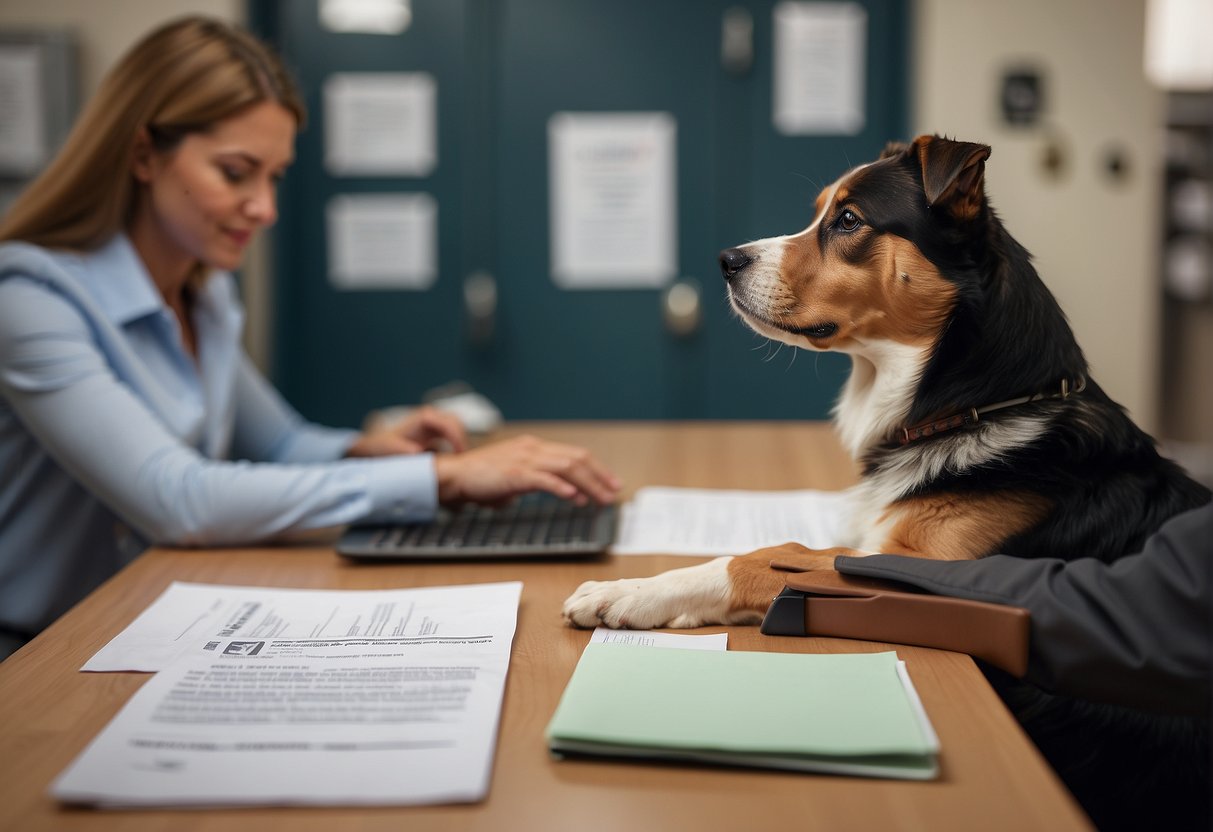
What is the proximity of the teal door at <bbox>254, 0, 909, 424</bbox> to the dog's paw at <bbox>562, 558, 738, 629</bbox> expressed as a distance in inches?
101

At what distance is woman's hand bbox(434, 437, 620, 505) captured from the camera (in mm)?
1414

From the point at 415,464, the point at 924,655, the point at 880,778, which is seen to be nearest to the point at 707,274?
the point at 415,464

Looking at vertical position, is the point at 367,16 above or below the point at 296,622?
above

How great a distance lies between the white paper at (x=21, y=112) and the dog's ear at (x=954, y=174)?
299 centimetres

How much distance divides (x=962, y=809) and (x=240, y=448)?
5.34 feet

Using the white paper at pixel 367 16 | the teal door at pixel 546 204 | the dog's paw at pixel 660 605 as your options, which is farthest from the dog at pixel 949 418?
the white paper at pixel 367 16

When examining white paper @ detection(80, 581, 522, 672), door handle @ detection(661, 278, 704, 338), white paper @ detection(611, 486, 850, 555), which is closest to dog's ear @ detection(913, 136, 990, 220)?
white paper @ detection(611, 486, 850, 555)

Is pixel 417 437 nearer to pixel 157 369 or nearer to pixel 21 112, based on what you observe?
pixel 157 369

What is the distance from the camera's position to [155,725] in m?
0.78

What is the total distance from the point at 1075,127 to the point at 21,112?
3.31 m

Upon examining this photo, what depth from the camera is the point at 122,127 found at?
5.27 feet

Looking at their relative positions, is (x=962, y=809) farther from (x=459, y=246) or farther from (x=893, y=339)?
(x=459, y=246)

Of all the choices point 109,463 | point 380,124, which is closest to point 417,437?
point 109,463

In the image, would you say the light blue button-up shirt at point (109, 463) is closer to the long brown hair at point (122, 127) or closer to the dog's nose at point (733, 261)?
the long brown hair at point (122, 127)
